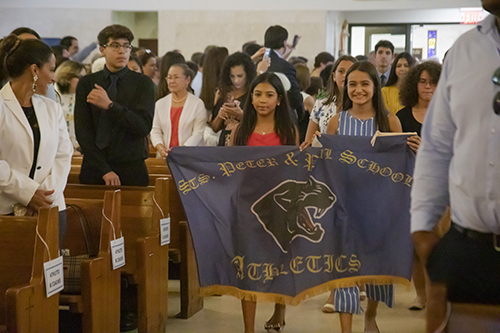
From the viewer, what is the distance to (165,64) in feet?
20.1

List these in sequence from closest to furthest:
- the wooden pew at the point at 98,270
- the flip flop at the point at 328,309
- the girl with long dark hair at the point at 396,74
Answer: the wooden pew at the point at 98,270 → the flip flop at the point at 328,309 → the girl with long dark hair at the point at 396,74

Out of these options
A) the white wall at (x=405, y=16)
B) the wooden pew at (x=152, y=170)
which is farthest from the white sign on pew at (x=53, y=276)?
the white wall at (x=405, y=16)

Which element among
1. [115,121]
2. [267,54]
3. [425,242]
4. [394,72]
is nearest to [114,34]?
[115,121]

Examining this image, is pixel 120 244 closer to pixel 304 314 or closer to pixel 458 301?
pixel 304 314

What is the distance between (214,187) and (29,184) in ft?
3.21

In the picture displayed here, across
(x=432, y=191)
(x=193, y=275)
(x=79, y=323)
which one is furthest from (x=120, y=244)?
(x=432, y=191)

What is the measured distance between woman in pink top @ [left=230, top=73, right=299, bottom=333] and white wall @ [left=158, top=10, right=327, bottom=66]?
27.5 feet

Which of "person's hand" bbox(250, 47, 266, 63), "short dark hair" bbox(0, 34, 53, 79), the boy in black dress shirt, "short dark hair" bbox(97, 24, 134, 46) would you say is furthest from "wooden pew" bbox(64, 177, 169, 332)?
"person's hand" bbox(250, 47, 266, 63)

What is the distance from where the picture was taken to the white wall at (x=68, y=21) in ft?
40.9

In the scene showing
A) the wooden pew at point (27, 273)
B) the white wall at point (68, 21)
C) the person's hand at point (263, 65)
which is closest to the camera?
the wooden pew at point (27, 273)

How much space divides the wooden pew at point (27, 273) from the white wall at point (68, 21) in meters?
10.4

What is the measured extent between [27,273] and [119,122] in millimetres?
1477

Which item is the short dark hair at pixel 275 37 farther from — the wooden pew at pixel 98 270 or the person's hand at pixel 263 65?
the wooden pew at pixel 98 270

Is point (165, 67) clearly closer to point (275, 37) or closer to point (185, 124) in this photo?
point (275, 37)
